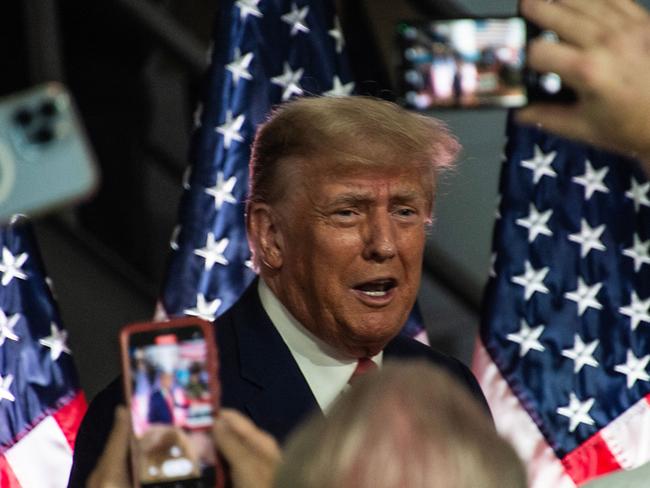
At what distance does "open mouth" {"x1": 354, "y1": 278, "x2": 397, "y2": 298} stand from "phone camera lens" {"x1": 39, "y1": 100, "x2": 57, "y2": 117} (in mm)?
1390

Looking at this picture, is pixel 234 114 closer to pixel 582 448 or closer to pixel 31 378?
pixel 31 378

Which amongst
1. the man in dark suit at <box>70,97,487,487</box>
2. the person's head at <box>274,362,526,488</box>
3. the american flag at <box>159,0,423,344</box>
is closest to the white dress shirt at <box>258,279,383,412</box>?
the man in dark suit at <box>70,97,487,487</box>

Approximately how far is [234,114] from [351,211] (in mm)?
835

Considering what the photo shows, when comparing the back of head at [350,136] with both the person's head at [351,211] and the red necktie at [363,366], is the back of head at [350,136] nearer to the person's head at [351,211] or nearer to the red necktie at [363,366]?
the person's head at [351,211]

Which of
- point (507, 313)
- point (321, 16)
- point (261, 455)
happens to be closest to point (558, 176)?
point (507, 313)

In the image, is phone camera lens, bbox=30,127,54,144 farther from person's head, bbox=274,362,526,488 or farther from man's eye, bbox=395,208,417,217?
man's eye, bbox=395,208,417,217

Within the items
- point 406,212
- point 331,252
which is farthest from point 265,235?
point 406,212

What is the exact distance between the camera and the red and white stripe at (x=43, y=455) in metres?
2.91

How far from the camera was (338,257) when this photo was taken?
243cm

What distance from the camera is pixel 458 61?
3865 mm

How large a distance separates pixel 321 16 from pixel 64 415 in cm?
110

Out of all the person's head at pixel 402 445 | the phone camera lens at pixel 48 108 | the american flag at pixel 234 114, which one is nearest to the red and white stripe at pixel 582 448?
the american flag at pixel 234 114

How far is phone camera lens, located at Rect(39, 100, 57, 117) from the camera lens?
1.05 metres

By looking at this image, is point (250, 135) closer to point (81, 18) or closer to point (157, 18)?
point (157, 18)
